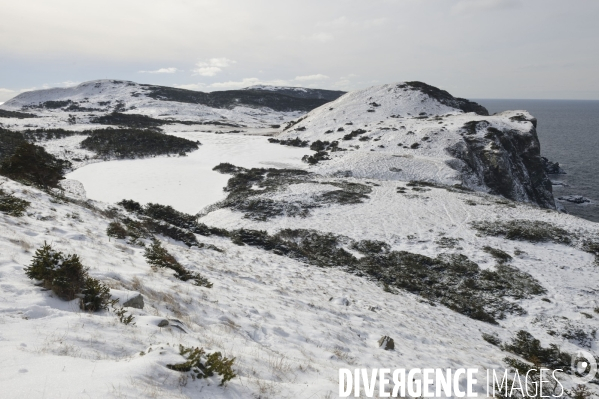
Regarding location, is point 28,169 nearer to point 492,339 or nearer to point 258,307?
point 258,307

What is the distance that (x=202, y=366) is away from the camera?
430 centimetres

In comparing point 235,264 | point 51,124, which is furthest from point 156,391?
point 51,124

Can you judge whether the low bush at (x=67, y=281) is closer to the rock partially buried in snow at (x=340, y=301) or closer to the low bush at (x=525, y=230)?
the rock partially buried in snow at (x=340, y=301)

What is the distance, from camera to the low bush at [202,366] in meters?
4.13

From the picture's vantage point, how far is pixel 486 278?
15742 millimetres

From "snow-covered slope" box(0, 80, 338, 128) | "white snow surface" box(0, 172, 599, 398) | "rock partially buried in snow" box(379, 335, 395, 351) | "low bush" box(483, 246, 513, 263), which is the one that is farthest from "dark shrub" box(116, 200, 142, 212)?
"snow-covered slope" box(0, 80, 338, 128)

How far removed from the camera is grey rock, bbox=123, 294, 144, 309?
235 inches

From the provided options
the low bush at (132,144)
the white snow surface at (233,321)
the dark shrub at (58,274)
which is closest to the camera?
the white snow surface at (233,321)

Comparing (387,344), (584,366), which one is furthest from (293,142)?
(387,344)

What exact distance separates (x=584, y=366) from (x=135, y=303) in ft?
48.1

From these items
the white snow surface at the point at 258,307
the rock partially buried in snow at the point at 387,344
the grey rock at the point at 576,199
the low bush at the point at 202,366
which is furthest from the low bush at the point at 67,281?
the grey rock at the point at 576,199

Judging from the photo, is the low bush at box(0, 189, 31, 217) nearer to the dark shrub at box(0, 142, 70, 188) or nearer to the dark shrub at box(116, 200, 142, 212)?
the dark shrub at box(0, 142, 70, 188)

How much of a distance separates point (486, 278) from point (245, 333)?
14104 mm

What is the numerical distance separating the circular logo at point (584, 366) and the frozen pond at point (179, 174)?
23.1 m
